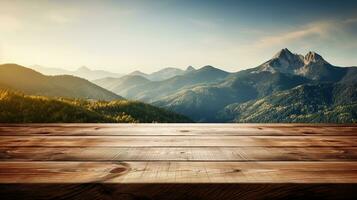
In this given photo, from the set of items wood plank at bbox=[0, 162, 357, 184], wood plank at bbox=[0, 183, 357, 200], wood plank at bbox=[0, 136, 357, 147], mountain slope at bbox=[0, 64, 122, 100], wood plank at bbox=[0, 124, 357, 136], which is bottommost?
wood plank at bbox=[0, 183, 357, 200]

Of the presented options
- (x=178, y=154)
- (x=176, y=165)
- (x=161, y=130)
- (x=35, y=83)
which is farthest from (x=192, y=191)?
(x=35, y=83)

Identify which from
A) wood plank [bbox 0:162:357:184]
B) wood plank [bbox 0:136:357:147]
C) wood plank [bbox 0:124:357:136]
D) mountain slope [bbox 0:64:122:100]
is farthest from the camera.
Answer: mountain slope [bbox 0:64:122:100]

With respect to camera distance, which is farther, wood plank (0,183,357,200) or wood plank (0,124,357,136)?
wood plank (0,124,357,136)

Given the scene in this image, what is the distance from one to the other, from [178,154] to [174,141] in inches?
27.8

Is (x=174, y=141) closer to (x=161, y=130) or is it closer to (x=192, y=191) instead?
(x=161, y=130)

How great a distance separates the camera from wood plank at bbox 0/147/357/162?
2475 millimetres

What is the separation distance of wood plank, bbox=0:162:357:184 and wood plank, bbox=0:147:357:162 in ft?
0.84

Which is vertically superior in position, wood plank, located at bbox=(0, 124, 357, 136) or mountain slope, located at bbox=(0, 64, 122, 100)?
mountain slope, located at bbox=(0, 64, 122, 100)

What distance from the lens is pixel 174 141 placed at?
3.32 metres

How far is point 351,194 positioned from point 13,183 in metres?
1.76

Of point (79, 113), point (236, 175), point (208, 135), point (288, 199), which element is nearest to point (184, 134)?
point (208, 135)

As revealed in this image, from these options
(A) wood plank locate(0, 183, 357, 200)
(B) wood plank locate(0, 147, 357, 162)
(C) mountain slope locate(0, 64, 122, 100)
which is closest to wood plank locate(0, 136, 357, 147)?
(B) wood plank locate(0, 147, 357, 162)

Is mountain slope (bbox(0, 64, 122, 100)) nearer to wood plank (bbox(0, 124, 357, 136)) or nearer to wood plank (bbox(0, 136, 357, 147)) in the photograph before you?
wood plank (bbox(0, 124, 357, 136))

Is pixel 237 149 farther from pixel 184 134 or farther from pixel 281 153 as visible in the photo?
pixel 184 134
